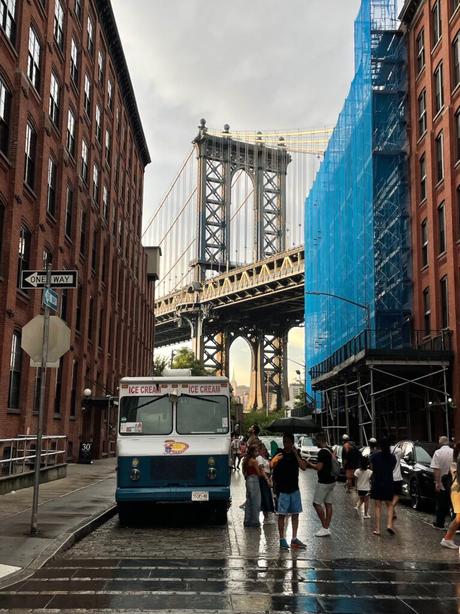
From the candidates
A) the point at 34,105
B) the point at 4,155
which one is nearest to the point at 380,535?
the point at 4,155

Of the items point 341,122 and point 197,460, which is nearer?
point 197,460

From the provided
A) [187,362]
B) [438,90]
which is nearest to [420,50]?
[438,90]

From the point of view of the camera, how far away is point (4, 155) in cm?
2153

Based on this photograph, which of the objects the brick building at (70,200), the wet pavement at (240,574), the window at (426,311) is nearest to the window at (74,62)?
the brick building at (70,200)

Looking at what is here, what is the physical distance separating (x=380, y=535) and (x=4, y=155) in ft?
50.0

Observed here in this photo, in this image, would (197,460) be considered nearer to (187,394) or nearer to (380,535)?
(187,394)

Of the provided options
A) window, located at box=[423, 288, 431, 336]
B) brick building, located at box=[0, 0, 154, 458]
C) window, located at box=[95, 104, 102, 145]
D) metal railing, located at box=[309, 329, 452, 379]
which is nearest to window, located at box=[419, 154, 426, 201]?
window, located at box=[423, 288, 431, 336]

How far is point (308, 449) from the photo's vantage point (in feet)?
117

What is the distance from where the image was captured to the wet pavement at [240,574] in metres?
7.39

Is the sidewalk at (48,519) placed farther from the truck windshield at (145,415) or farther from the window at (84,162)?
the window at (84,162)

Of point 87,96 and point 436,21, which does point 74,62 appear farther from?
point 436,21

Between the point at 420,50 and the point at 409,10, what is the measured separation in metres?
2.54

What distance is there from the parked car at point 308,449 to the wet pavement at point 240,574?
71.5 feet

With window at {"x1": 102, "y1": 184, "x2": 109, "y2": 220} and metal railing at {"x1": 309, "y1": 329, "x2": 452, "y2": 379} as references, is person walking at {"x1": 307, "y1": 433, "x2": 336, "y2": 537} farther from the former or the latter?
window at {"x1": 102, "y1": 184, "x2": 109, "y2": 220}
